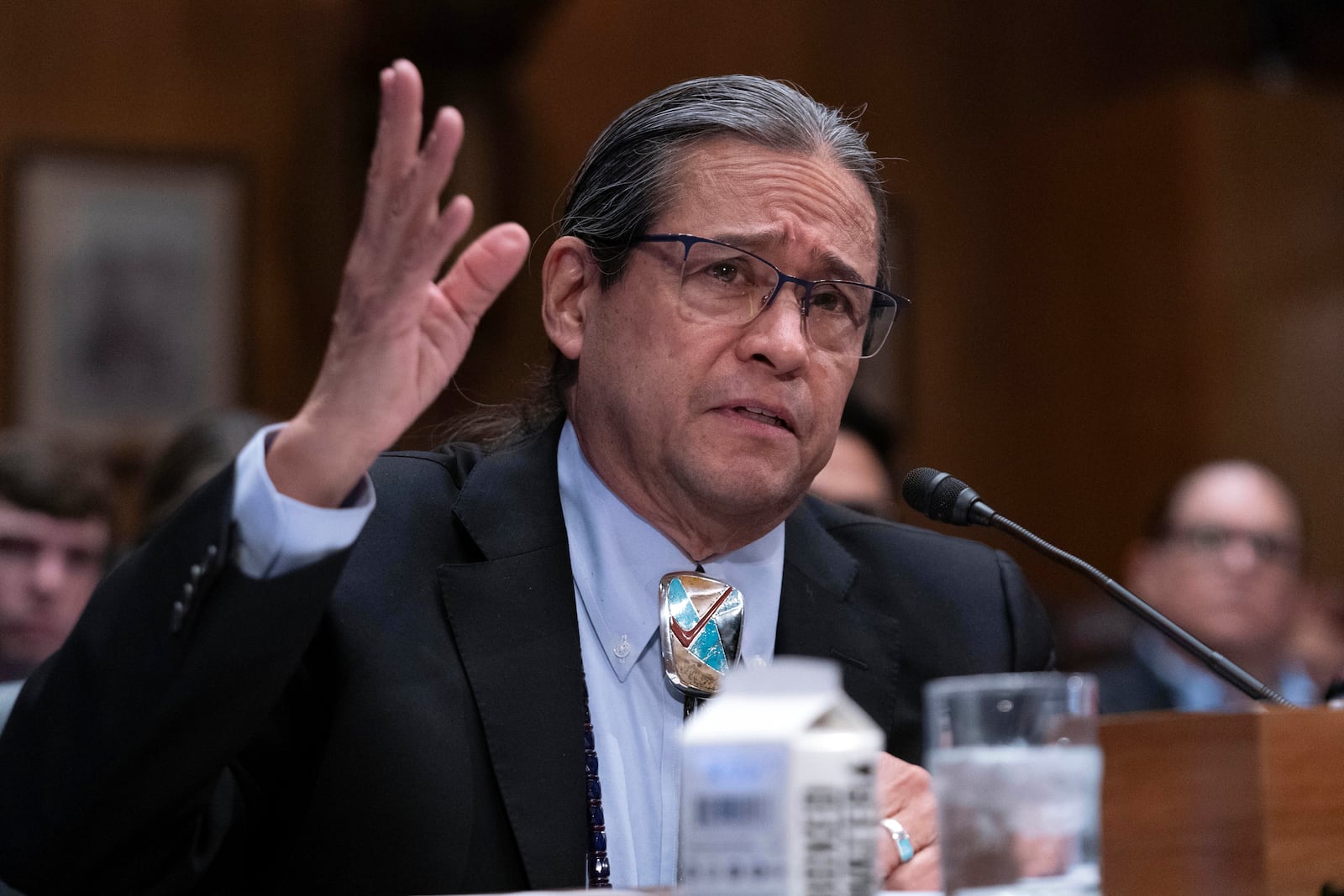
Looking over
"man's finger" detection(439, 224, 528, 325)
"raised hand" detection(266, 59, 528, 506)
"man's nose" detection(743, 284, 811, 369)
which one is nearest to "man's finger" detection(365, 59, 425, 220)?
"raised hand" detection(266, 59, 528, 506)

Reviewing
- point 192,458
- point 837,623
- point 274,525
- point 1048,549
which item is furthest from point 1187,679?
point 274,525

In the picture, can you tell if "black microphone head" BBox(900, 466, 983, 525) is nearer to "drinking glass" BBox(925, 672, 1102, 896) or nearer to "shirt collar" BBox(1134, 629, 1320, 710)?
"drinking glass" BBox(925, 672, 1102, 896)

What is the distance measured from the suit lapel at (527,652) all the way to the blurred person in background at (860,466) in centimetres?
184

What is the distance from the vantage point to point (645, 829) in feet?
5.50

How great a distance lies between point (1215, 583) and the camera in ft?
13.7

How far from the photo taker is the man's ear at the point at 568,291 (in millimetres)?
1963

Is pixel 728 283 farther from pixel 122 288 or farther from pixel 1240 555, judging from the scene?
pixel 122 288

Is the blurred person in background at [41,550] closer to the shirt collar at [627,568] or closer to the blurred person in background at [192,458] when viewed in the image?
the blurred person in background at [192,458]

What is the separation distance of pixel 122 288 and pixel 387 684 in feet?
11.8

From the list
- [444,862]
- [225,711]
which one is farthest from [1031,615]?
[225,711]

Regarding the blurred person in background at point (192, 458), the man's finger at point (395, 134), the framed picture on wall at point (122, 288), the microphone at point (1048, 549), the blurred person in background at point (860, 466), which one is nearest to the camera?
the man's finger at point (395, 134)

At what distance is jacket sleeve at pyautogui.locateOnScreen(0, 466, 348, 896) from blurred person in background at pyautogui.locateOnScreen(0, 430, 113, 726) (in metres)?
1.92

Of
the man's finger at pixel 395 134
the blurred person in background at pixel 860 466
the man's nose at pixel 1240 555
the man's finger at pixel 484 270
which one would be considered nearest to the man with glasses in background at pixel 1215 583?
the man's nose at pixel 1240 555

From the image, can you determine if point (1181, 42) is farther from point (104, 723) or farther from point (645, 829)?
point (104, 723)
